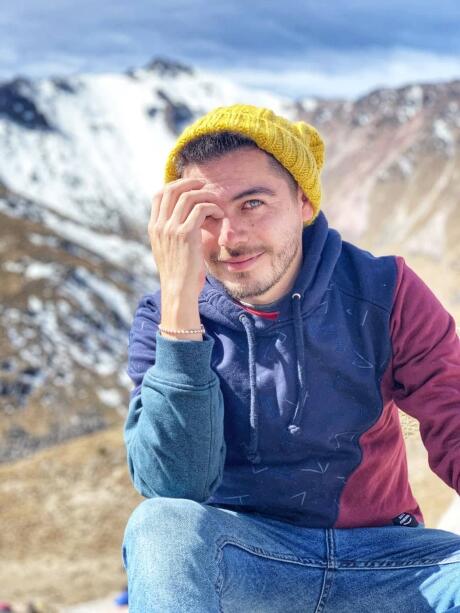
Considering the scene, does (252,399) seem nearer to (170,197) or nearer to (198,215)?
(198,215)

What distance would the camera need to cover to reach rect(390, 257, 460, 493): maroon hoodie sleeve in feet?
12.8

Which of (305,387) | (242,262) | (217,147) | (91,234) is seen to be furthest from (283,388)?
(91,234)

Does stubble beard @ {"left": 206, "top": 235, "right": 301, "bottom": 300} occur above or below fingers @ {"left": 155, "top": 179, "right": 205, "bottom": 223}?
below

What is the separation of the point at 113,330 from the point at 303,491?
83551mm

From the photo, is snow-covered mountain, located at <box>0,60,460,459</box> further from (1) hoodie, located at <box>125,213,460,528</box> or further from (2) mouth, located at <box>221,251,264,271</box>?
(2) mouth, located at <box>221,251,264,271</box>

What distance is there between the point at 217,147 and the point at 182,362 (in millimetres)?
1130

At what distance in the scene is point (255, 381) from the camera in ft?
12.9

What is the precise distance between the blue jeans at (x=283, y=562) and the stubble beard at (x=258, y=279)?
107cm

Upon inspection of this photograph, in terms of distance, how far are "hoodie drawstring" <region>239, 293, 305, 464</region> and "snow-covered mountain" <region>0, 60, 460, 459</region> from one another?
6099mm

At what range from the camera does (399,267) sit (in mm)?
4133

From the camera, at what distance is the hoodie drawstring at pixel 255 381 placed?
12.8ft

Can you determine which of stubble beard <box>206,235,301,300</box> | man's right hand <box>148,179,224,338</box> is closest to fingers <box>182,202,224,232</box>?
man's right hand <box>148,179,224,338</box>

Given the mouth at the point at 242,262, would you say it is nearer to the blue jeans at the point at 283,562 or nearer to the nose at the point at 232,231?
the nose at the point at 232,231

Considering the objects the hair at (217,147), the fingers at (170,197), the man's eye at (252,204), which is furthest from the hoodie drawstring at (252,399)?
the hair at (217,147)
